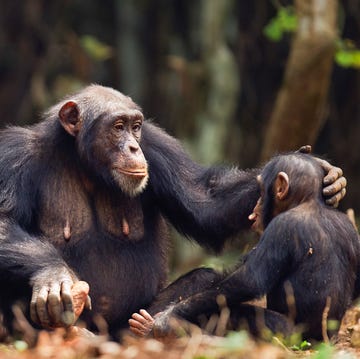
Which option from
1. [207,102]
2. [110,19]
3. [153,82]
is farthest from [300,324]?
[110,19]

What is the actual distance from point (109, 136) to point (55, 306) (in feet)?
5.84

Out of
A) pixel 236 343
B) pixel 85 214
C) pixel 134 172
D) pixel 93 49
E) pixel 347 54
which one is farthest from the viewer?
pixel 93 49

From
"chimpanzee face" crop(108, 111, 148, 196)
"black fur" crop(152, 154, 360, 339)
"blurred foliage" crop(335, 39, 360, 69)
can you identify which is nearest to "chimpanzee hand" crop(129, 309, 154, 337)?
"black fur" crop(152, 154, 360, 339)

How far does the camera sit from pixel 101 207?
9.23 meters

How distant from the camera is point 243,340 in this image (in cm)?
636

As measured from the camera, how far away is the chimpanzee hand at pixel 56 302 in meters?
7.88

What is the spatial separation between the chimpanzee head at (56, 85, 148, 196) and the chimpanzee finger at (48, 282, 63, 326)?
53.5 inches

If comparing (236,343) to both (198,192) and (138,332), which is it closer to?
(138,332)

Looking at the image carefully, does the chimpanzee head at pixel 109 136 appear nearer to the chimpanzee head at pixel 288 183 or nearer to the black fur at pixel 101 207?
the black fur at pixel 101 207

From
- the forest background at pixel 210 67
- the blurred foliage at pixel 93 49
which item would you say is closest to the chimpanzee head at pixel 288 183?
the forest background at pixel 210 67

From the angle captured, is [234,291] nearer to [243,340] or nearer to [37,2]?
[243,340]

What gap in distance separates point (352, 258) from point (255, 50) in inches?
464

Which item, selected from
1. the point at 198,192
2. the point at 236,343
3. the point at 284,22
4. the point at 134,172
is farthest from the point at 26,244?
the point at 284,22

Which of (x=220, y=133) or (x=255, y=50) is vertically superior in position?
(x=255, y=50)
